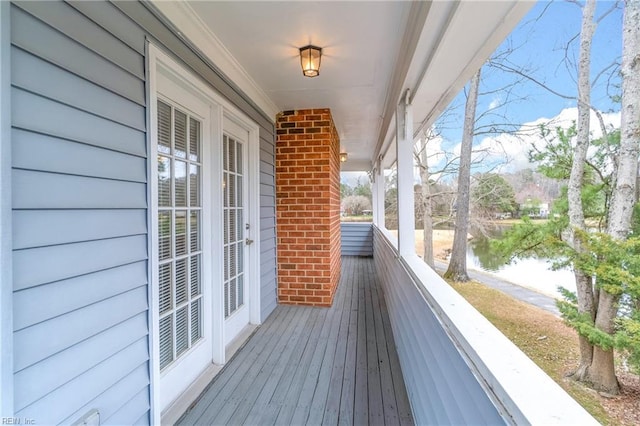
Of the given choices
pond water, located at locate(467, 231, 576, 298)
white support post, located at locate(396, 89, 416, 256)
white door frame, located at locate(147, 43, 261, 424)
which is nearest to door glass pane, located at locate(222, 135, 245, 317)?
white door frame, located at locate(147, 43, 261, 424)

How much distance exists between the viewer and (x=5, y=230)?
83 centimetres

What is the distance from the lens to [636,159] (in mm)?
933

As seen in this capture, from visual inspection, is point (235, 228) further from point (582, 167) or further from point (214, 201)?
point (582, 167)

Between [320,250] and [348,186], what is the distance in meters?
8.10

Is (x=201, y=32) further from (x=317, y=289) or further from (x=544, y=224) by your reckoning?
(x=317, y=289)

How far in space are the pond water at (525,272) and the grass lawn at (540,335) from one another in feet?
0.31

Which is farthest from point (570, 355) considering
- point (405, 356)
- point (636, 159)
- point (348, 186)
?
point (348, 186)

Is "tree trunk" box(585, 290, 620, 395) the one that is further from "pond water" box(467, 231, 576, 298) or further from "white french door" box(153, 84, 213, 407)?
"white french door" box(153, 84, 213, 407)

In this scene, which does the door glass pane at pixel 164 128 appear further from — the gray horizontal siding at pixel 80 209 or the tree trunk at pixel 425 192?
the tree trunk at pixel 425 192

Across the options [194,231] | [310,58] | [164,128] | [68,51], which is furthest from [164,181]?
[310,58]

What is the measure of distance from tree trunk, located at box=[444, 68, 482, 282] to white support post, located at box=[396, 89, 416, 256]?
43 centimetres

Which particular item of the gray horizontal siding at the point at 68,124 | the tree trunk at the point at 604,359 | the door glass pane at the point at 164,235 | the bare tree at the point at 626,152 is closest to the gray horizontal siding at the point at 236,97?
the gray horizontal siding at the point at 68,124

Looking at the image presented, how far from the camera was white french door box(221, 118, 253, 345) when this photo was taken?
Answer: 8.07ft

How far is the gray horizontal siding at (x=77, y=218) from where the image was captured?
0.89 metres
